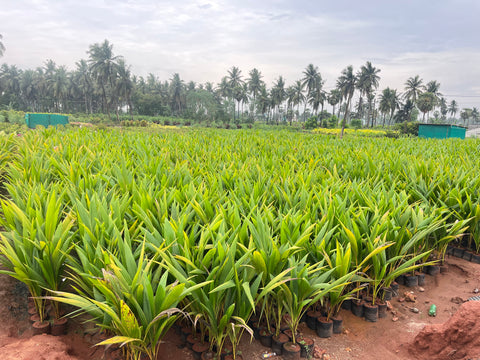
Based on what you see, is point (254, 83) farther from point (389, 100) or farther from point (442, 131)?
point (442, 131)

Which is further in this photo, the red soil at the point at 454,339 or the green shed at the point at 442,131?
the green shed at the point at 442,131

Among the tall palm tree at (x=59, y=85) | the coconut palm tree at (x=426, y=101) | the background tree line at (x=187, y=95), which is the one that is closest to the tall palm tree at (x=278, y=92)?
the background tree line at (x=187, y=95)

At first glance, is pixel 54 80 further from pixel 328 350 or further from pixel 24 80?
pixel 328 350

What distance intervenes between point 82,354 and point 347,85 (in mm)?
47618

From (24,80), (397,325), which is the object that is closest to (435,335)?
(397,325)

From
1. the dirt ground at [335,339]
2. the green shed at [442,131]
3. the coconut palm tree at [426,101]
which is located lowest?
the dirt ground at [335,339]

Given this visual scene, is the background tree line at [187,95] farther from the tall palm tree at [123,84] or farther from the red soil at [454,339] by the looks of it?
the red soil at [454,339]

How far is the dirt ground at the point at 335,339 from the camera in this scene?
62.7 inches

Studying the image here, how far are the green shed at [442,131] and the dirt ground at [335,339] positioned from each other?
2422cm

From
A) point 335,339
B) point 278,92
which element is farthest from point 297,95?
point 335,339

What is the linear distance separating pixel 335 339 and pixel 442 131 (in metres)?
26.4

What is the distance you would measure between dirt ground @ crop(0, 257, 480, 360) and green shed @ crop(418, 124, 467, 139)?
24.2 meters

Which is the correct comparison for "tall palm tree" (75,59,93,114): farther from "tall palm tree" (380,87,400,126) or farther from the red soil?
the red soil

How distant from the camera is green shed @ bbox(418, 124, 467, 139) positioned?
2273 centimetres
